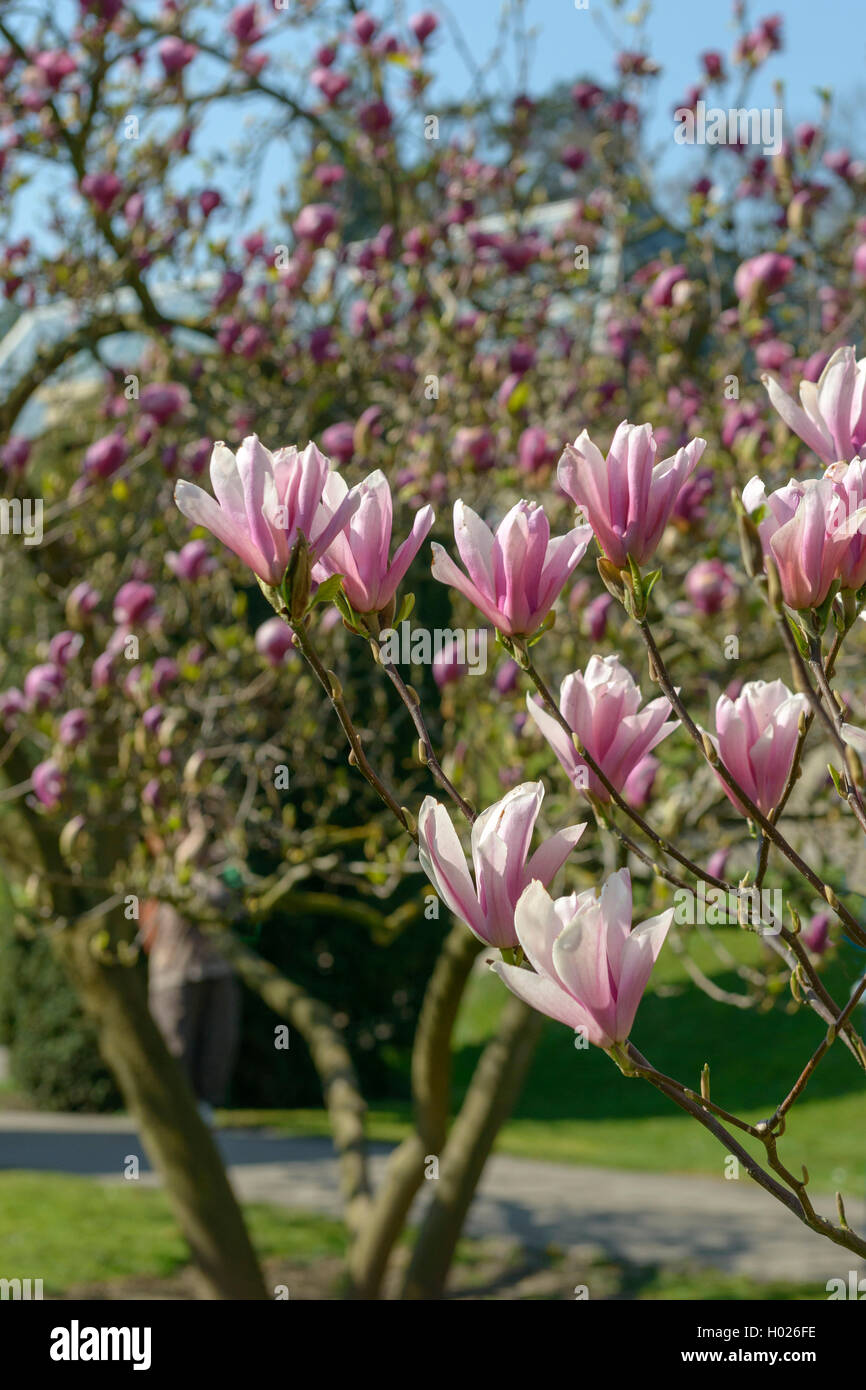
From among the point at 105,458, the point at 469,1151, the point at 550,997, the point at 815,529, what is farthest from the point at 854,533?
the point at 469,1151

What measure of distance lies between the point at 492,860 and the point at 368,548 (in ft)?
0.91

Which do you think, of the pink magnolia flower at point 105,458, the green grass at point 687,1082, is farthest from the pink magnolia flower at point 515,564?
the green grass at point 687,1082

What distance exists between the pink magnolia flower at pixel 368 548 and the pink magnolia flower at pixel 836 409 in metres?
0.31

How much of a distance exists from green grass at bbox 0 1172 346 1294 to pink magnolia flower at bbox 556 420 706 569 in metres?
5.34

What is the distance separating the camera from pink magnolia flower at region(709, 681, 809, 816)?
1.10 metres

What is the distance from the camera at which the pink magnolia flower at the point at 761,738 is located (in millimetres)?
1099

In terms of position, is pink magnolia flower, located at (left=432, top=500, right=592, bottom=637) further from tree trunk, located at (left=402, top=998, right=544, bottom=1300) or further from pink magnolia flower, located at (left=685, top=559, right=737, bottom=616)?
tree trunk, located at (left=402, top=998, right=544, bottom=1300)

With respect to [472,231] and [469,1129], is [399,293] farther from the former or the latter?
[469,1129]

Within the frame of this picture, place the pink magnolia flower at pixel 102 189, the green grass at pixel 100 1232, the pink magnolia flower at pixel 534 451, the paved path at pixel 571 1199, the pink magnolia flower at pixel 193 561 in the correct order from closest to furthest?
Result: the pink magnolia flower at pixel 534 451
the pink magnolia flower at pixel 193 561
the pink magnolia flower at pixel 102 189
the green grass at pixel 100 1232
the paved path at pixel 571 1199

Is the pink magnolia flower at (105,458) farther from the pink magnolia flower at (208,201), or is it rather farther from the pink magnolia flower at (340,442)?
the pink magnolia flower at (208,201)

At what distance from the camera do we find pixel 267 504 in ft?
3.41

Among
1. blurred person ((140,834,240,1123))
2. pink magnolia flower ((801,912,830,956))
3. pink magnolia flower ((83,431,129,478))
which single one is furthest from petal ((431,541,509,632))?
blurred person ((140,834,240,1123))
